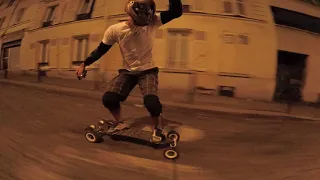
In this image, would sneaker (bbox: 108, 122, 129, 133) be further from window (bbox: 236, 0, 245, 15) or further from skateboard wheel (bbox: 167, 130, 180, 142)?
window (bbox: 236, 0, 245, 15)

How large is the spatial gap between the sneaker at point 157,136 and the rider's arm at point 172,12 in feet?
1.67

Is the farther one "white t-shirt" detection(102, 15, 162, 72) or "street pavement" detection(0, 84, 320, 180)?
"white t-shirt" detection(102, 15, 162, 72)

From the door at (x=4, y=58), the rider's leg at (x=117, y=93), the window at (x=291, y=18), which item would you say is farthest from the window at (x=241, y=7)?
the door at (x=4, y=58)

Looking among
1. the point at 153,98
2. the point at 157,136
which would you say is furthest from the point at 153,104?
the point at 157,136

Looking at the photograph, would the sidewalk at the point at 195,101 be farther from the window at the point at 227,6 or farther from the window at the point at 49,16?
the window at the point at 227,6

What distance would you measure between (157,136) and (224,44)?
518mm

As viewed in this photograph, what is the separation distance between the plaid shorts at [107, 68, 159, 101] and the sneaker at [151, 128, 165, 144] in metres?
0.18

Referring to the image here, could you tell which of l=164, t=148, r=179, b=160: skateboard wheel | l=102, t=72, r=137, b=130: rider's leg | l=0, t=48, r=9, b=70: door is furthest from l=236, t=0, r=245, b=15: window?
l=0, t=48, r=9, b=70: door

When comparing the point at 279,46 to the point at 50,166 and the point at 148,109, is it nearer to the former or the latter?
the point at 148,109

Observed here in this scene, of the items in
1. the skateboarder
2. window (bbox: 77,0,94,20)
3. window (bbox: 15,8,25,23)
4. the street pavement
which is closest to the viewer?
the street pavement

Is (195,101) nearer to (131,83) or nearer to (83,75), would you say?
(131,83)

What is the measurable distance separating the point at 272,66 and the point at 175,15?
0.50 metres

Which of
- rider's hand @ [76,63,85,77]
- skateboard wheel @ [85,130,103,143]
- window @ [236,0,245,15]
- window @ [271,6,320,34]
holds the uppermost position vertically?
window @ [236,0,245,15]

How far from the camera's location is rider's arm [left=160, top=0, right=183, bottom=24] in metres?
1.38
